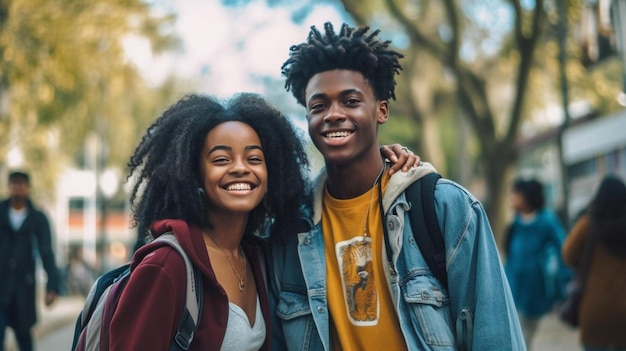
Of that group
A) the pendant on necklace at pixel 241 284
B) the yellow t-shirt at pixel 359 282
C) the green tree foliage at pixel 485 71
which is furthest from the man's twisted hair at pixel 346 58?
the green tree foliage at pixel 485 71

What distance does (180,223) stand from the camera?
3.46 meters

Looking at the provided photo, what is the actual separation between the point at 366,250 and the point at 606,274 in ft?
11.3

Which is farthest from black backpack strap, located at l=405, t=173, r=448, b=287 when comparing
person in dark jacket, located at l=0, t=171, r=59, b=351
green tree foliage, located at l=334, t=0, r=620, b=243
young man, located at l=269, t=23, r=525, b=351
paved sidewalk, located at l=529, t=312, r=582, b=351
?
green tree foliage, located at l=334, t=0, r=620, b=243

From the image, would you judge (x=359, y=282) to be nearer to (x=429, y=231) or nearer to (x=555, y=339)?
(x=429, y=231)

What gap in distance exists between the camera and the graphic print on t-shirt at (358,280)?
3.62m

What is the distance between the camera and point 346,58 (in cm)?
382

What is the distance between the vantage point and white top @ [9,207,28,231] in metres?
8.78

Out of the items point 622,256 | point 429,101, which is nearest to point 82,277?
point 429,101

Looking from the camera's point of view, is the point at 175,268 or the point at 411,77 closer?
the point at 175,268

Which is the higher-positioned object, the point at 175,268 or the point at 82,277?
the point at 175,268

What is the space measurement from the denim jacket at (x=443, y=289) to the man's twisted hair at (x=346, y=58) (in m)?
0.42

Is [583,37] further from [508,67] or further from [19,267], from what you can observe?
[19,267]

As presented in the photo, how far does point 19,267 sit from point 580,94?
11342 mm

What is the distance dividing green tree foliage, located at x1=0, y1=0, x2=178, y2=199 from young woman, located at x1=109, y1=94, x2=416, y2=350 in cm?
948
